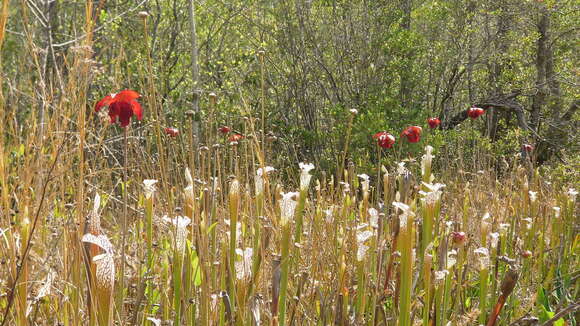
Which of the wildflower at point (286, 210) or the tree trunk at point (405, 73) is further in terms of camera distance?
the tree trunk at point (405, 73)

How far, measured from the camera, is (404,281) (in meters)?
0.81

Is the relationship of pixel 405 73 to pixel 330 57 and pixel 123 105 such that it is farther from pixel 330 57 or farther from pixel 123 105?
pixel 123 105

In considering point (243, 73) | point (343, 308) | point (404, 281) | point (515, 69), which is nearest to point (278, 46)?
point (243, 73)

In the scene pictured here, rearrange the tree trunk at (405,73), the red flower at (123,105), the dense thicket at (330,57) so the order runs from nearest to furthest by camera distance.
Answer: the red flower at (123,105), the dense thicket at (330,57), the tree trunk at (405,73)

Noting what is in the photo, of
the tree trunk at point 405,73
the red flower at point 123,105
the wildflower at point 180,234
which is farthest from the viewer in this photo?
the tree trunk at point 405,73

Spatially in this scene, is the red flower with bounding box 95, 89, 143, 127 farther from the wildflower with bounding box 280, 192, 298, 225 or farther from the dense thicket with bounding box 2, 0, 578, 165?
the dense thicket with bounding box 2, 0, 578, 165

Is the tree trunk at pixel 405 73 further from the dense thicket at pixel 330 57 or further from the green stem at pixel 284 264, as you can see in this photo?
the green stem at pixel 284 264

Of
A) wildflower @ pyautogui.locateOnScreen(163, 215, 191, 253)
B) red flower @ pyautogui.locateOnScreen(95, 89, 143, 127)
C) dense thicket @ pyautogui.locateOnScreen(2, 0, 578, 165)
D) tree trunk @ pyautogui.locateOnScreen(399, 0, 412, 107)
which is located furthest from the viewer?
tree trunk @ pyautogui.locateOnScreen(399, 0, 412, 107)

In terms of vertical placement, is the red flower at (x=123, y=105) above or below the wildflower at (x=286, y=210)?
above

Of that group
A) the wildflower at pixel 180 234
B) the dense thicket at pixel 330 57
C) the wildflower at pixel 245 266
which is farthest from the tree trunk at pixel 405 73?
the wildflower at pixel 180 234

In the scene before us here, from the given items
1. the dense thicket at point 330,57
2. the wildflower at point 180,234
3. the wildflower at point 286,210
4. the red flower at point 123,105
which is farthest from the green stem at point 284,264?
the dense thicket at point 330,57

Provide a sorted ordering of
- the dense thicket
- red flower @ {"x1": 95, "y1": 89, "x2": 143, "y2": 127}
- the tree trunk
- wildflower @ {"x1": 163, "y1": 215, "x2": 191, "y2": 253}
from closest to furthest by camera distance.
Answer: wildflower @ {"x1": 163, "y1": 215, "x2": 191, "y2": 253}
red flower @ {"x1": 95, "y1": 89, "x2": 143, "y2": 127}
the dense thicket
the tree trunk

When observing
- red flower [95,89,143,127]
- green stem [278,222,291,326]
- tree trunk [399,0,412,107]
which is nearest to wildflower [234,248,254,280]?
green stem [278,222,291,326]

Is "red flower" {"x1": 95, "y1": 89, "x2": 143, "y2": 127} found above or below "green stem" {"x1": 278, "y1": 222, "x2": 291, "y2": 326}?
above
